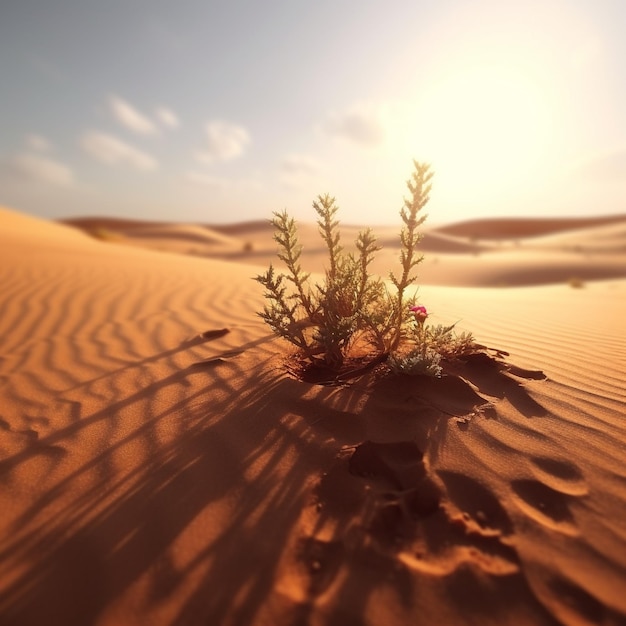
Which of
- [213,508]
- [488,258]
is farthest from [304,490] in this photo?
[488,258]

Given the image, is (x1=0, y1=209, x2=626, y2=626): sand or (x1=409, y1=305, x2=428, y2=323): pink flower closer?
(x1=0, y1=209, x2=626, y2=626): sand

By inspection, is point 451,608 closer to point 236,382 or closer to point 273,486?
point 273,486

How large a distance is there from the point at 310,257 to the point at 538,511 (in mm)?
14885

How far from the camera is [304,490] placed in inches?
73.7

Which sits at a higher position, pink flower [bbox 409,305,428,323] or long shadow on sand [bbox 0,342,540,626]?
pink flower [bbox 409,305,428,323]

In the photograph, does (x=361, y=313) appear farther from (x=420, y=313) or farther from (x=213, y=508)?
(x=213, y=508)

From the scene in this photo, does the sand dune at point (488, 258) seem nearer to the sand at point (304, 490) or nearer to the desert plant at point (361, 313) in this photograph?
the desert plant at point (361, 313)

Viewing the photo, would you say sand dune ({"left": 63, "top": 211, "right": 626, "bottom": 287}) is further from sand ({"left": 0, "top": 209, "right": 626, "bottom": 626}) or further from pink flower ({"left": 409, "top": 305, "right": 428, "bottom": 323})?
sand ({"left": 0, "top": 209, "right": 626, "bottom": 626})

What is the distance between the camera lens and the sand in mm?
1433

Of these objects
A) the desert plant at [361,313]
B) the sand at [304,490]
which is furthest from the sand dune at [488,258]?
the sand at [304,490]

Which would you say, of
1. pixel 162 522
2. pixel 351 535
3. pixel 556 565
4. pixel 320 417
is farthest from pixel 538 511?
pixel 162 522

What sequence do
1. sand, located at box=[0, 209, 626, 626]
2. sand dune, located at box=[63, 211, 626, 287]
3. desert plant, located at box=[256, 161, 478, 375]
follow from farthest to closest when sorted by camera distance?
1. sand dune, located at box=[63, 211, 626, 287]
2. desert plant, located at box=[256, 161, 478, 375]
3. sand, located at box=[0, 209, 626, 626]

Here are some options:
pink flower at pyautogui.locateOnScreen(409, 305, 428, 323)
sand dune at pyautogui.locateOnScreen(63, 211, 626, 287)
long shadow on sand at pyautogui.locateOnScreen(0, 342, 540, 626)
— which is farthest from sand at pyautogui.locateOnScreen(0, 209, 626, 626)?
sand dune at pyautogui.locateOnScreen(63, 211, 626, 287)

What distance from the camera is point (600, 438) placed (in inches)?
86.0
